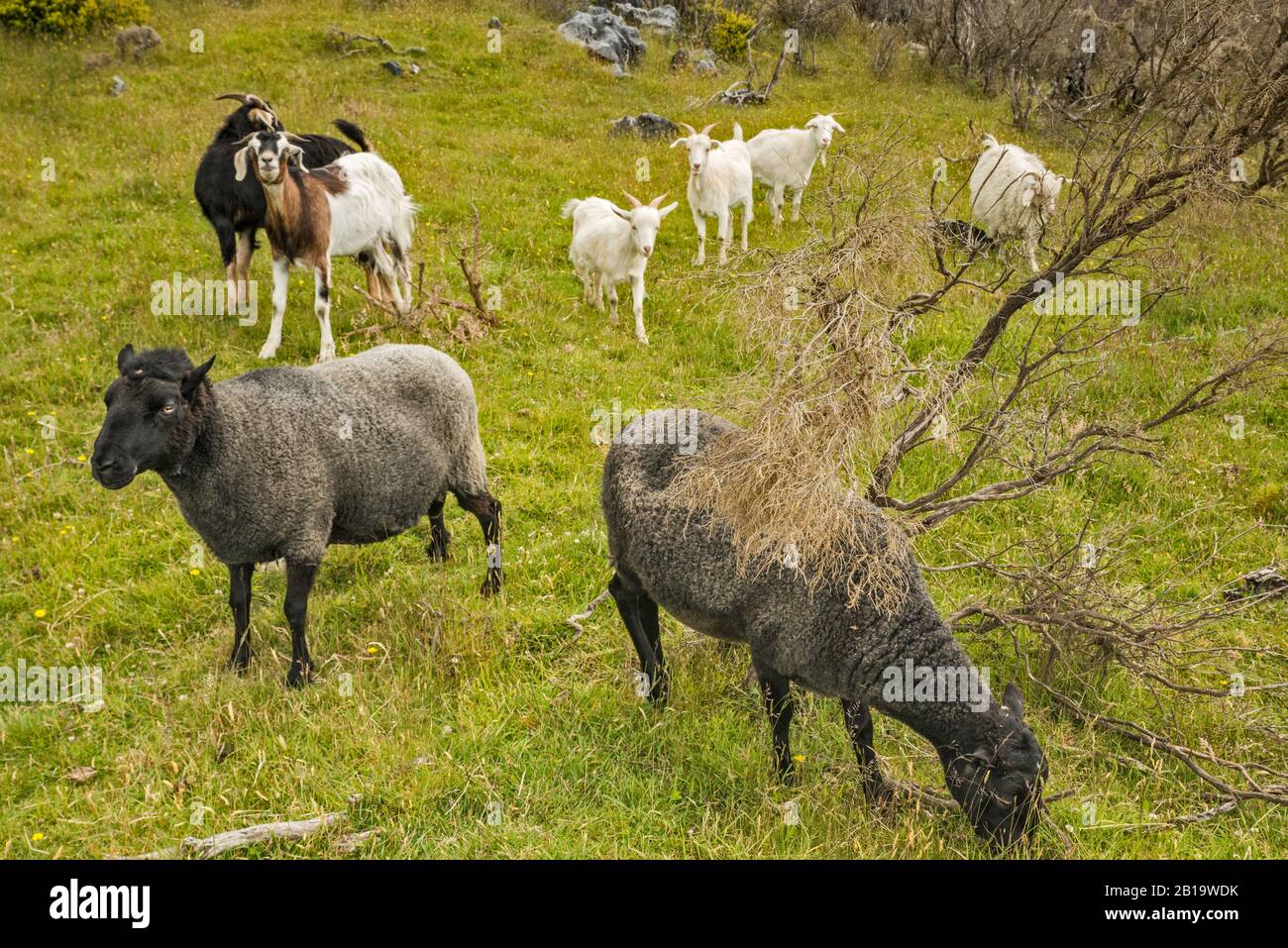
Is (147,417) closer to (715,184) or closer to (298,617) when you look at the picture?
(298,617)

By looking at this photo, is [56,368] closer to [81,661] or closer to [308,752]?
[81,661]

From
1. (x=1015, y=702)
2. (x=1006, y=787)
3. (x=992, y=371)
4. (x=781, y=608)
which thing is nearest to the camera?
(x=1006, y=787)

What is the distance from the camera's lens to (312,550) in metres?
6.50

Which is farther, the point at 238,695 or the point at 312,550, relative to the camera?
the point at 312,550

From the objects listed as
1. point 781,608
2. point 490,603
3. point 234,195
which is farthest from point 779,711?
point 234,195

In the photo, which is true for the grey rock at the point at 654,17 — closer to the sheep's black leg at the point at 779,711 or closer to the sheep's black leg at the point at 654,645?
the sheep's black leg at the point at 654,645

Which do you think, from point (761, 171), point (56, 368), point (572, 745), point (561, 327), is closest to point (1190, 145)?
point (572, 745)

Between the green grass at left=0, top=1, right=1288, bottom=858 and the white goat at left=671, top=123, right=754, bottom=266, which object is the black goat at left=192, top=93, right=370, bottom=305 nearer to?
the green grass at left=0, top=1, right=1288, bottom=858

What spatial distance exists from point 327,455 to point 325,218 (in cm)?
571

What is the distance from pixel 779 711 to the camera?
18.4ft

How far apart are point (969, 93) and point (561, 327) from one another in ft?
58.9

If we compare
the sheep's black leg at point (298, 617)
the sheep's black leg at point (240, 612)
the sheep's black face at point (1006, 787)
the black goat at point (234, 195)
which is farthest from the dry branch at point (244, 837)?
the black goat at point (234, 195)

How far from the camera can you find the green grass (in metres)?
5.27

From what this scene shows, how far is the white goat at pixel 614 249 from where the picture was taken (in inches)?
484
